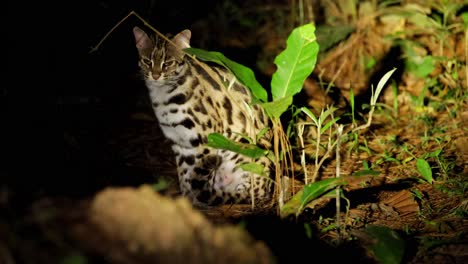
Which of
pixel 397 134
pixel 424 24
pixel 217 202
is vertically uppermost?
pixel 424 24

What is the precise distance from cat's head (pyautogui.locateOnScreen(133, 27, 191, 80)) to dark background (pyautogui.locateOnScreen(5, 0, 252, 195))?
81cm

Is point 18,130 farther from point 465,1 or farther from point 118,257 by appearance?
point 465,1

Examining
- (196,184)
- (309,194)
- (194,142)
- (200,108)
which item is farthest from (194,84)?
(309,194)

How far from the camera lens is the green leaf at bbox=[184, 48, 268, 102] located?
3422mm

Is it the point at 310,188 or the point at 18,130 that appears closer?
the point at 310,188

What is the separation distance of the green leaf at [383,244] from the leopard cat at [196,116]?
53.7 inches

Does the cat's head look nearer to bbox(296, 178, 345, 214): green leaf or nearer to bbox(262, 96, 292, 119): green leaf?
bbox(262, 96, 292, 119): green leaf

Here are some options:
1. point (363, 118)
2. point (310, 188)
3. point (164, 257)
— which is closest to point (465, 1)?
point (363, 118)

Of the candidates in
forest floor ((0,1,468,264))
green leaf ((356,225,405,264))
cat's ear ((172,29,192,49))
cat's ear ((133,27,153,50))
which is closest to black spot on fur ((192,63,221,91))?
cat's ear ((172,29,192,49))

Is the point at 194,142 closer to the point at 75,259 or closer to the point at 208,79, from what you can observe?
the point at 208,79

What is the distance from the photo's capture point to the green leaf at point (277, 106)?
346 centimetres

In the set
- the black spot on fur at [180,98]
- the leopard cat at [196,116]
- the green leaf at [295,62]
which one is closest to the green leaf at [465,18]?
the leopard cat at [196,116]

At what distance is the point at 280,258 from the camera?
3.23 m

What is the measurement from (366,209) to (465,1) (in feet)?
12.2
